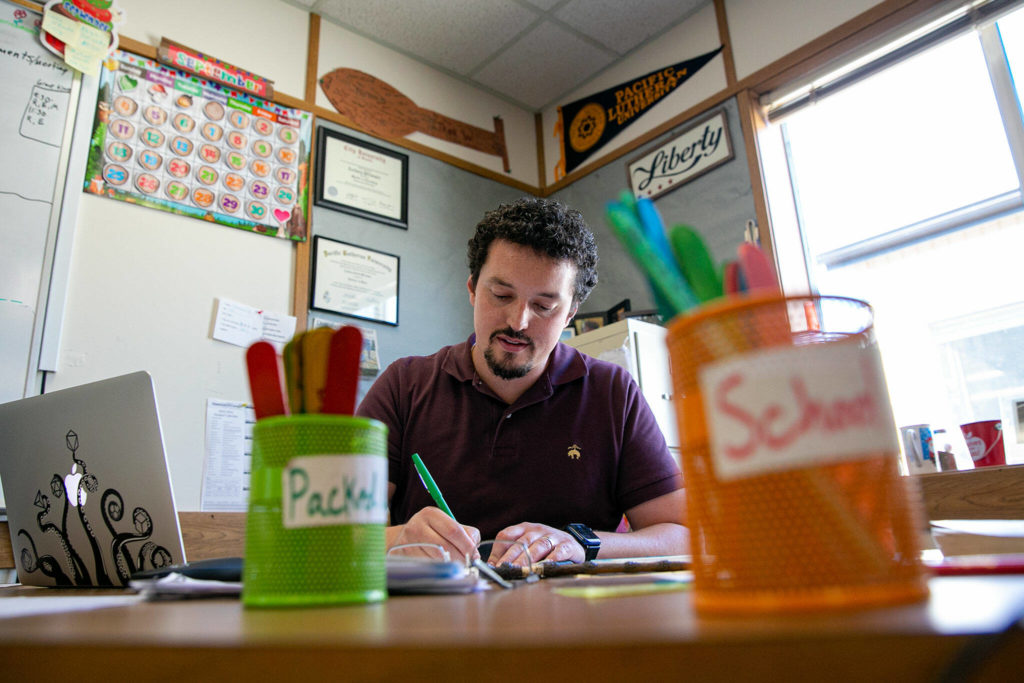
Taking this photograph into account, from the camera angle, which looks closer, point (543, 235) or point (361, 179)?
point (543, 235)

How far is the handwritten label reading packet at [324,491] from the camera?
1.26 ft

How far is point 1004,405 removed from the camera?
1947 millimetres

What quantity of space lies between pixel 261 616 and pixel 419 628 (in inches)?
4.6

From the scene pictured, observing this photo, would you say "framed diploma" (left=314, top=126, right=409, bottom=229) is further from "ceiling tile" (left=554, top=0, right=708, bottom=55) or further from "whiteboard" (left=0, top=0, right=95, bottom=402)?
"ceiling tile" (left=554, top=0, right=708, bottom=55)

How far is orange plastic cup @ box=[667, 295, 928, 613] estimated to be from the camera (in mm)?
282

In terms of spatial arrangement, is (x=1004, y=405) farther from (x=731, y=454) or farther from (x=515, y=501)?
(x=731, y=454)

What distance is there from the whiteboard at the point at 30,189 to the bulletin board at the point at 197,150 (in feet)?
0.31

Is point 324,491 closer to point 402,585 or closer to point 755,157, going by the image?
point 402,585

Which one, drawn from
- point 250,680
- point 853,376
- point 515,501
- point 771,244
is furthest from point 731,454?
point 771,244

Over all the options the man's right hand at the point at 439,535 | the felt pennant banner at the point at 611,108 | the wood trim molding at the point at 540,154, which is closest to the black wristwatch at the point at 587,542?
the man's right hand at the point at 439,535

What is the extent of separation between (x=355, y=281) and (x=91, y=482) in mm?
1768

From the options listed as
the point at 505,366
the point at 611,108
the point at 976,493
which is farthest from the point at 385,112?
the point at 976,493

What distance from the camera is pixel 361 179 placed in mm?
2650

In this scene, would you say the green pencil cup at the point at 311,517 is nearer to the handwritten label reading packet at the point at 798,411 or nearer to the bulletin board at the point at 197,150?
the handwritten label reading packet at the point at 798,411
